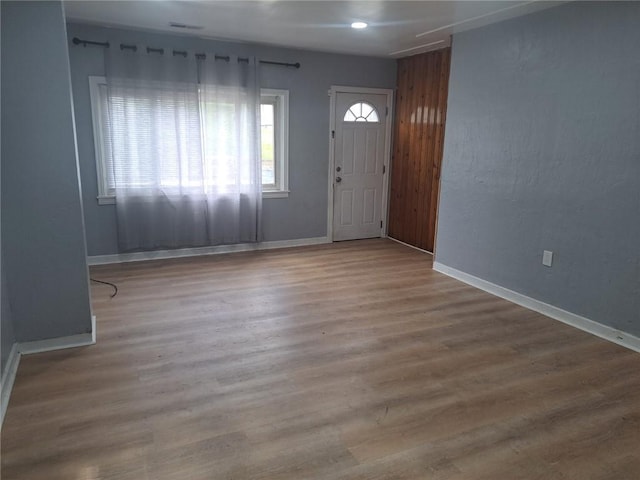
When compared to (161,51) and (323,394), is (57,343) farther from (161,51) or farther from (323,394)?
(161,51)

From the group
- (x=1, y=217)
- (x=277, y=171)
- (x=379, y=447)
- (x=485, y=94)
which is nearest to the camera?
(x=379, y=447)

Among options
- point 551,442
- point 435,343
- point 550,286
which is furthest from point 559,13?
point 551,442

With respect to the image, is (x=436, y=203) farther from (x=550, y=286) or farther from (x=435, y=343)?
(x=435, y=343)

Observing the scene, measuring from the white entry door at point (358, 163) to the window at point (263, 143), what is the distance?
73 centimetres

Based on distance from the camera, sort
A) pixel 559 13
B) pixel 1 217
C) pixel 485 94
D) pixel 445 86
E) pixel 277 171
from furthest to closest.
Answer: pixel 277 171 → pixel 445 86 → pixel 485 94 → pixel 559 13 → pixel 1 217

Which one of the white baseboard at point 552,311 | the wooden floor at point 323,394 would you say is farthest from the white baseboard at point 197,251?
the white baseboard at point 552,311

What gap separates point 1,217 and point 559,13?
4133 mm

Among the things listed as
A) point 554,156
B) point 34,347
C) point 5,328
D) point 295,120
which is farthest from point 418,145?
point 5,328

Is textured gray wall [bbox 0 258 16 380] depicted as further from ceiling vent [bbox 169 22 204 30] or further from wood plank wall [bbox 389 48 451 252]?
wood plank wall [bbox 389 48 451 252]

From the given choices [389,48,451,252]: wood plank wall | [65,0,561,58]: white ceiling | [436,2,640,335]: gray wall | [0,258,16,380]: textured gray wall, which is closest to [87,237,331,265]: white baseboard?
[389,48,451,252]: wood plank wall

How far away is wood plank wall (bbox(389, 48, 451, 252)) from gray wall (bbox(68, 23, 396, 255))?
42 cm

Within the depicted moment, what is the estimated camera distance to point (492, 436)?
2207mm

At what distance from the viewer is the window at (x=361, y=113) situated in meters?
5.92

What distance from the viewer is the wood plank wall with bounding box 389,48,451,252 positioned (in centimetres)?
528
